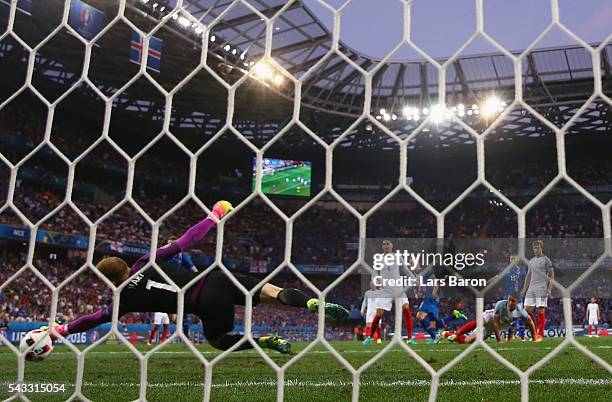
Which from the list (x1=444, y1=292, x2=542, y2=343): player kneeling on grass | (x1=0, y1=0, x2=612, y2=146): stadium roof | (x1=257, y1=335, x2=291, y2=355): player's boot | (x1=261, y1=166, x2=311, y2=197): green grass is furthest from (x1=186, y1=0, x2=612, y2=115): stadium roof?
(x1=257, y1=335, x2=291, y2=355): player's boot

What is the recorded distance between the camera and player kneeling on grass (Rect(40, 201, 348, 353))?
3052 millimetres

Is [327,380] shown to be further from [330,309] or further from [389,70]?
[389,70]

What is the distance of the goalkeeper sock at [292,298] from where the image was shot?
3668 mm

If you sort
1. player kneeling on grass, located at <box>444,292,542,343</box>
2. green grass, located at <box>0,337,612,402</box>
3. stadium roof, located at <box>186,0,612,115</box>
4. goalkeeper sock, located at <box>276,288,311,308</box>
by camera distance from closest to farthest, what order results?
green grass, located at <box>0,337,612,402</box> → goalkeeper sock, located at <box>276,288,311,308</box> → player kneeling on grass, located at <box>444,292,542,343</box> → stadium roof, located at <box>186,0,612,115</box>

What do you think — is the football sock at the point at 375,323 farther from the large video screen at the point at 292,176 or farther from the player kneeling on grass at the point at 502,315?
the large video screen at the point at 292,176

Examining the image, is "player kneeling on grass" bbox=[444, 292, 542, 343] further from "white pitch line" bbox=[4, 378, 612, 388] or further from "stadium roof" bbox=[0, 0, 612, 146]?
"stadium roof" bbox=[0, 0, 612, 146]

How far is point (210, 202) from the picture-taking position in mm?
26469

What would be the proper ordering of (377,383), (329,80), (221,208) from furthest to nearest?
(329,80)
(377,383)
(221,208)

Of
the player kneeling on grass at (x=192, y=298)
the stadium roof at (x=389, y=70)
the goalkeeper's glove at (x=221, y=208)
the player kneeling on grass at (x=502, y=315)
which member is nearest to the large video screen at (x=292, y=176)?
the stadium roof at (x=389, y=70)

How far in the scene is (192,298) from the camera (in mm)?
3559

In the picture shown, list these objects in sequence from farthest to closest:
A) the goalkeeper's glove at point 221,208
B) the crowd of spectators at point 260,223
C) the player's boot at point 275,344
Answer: the crowd of spectators at point 260,223
the player's boot at point 275,344
the goalkeeper's glove at point 221,208

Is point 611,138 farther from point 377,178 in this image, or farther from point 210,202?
point 210,202

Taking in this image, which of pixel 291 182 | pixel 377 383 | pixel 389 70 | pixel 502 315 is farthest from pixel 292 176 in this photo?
pixel 377 383

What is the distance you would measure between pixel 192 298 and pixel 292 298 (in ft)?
2.08
